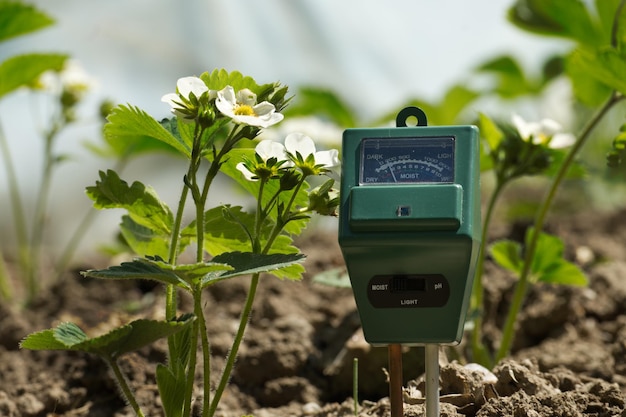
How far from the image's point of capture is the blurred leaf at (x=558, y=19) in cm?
204

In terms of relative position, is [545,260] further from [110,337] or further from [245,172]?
[110,337]

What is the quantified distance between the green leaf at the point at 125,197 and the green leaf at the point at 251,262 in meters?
0.17

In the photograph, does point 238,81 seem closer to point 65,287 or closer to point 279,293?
point 279,293

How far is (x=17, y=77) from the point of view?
2104mm

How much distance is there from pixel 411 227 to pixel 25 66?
1.31 metres

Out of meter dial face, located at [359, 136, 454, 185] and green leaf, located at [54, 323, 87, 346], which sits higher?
meter dial face, located at [359, 136, 454, 185]

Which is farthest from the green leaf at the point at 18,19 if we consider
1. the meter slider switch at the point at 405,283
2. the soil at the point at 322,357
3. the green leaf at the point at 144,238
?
the meter slider switch at the point at 405,283

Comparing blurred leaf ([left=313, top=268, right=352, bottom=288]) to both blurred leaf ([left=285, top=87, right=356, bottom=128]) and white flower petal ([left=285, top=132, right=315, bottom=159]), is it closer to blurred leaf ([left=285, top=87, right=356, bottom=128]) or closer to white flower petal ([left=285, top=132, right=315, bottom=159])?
white flower petal ([left=285, top=132, right=315, bottom=159])

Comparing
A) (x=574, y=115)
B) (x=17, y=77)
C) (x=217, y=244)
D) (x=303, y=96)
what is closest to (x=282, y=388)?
(x=217, y=244)

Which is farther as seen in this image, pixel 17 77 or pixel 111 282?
pixel 111 282

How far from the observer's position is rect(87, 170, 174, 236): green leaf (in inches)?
49.3

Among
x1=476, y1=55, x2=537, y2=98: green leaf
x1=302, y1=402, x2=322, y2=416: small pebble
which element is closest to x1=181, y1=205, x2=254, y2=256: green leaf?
x1=302, y1=402, x2=322, y2=416: small pebble

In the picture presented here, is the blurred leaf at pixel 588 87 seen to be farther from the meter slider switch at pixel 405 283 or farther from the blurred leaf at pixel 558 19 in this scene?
the meter slider switch at pixel 405 283

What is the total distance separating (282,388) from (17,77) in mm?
949
